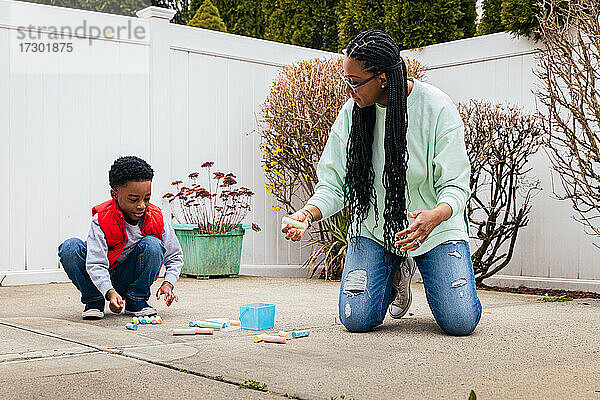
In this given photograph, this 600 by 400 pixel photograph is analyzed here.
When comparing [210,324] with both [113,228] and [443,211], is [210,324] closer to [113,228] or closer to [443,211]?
[113,228]

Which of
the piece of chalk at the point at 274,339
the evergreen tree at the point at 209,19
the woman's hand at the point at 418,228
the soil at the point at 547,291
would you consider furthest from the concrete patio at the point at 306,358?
the evergreen tree at the point at 209,19

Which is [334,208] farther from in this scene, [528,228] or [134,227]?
[528,228]

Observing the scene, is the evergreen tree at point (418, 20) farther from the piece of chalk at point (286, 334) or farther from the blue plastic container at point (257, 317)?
the piece of chalk at point (286, 334)

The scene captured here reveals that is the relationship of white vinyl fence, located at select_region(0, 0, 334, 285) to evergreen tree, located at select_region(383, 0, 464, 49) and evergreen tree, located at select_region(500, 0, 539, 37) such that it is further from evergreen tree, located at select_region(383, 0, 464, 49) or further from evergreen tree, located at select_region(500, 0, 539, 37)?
evergreen tree, located at select_region(500, 0, 539, 37)

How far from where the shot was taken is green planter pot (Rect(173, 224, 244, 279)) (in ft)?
19.9

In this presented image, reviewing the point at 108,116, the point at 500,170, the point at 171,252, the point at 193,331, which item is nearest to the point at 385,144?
the point at 193,331

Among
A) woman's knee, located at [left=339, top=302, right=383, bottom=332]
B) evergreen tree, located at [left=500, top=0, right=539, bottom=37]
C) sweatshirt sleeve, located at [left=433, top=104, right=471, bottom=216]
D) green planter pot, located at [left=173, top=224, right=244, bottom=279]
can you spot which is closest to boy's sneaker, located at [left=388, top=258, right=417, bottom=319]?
woman's knee, located at [left=339, top=302, right=383, bottom=332]

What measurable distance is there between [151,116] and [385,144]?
345 centimetres

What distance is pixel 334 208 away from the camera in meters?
3.28

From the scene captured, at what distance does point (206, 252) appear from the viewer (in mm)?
6066

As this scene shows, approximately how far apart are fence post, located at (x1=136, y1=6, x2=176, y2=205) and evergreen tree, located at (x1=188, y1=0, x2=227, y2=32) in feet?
12.8

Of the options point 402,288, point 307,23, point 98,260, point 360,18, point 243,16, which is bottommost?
point 402,288

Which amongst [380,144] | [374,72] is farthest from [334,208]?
[374,72]

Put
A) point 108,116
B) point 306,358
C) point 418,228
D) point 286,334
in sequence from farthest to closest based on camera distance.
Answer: point 108,116
point 286,334
point 418,228
point 306,358
